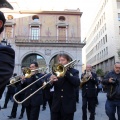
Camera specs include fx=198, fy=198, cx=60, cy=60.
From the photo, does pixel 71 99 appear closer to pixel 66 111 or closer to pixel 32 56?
pixel 66 111

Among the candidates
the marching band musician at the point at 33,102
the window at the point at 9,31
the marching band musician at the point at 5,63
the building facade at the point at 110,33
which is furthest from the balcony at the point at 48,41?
the marching band musician at the point at 5,63

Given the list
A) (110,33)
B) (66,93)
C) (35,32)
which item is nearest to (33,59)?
(35,32)

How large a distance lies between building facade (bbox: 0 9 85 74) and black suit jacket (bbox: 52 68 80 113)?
24.8m

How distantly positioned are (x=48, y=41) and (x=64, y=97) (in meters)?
26.6

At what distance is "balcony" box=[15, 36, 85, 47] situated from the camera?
30.0m

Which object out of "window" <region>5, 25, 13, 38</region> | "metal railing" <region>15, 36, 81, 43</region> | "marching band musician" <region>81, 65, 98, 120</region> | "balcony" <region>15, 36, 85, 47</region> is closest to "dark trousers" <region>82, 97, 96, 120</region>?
"marching band musician" <region>81, 65, 98, 120</region>

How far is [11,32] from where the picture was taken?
31.5 meters

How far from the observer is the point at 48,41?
30734 millimetres

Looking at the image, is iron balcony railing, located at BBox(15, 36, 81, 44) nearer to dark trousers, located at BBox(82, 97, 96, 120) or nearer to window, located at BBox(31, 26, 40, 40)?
window, located at BBox(31, 26, 40, 40)

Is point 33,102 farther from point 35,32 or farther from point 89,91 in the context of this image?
point 35,32

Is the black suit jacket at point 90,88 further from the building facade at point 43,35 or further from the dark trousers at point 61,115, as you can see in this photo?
the building facade at point 43,35

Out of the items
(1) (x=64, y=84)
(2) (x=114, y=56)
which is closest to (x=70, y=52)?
(2) (x=114, y=56)

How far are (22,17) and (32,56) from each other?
6823 mm

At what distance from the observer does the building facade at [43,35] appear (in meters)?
30.0
